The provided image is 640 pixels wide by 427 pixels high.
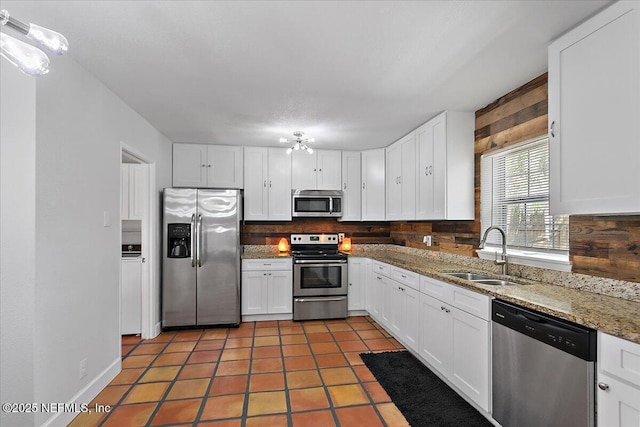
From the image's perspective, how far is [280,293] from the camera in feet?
14.5

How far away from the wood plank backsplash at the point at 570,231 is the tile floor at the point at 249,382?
136 cm

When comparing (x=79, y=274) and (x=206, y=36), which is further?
(x=79, y=274)

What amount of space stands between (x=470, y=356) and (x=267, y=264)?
2766 millimetres

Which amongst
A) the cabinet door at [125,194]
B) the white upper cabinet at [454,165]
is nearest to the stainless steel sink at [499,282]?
the white upper cabinet at [454,165]

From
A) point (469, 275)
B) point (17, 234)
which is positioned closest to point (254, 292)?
point (469, 275)

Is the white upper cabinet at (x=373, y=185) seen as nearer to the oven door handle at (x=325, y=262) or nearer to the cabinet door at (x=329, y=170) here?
the cabinet door at (x=329, y=170)

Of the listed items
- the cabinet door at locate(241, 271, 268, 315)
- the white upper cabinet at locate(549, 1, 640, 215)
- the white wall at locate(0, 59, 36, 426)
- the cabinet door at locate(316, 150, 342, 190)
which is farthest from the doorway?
the white upper cabinet at locate(549, 1, 640, 215)

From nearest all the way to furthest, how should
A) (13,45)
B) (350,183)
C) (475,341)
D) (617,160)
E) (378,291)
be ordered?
(13,45)
(617,160)
(475,341)
(378,291)
(350,183)

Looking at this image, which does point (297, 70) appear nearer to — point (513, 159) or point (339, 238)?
point (513, 159)

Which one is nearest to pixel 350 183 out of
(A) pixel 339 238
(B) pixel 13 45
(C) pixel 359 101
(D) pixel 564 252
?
(A) pixel 339 238

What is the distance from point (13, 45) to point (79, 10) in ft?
3.78

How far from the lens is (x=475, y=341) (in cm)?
223

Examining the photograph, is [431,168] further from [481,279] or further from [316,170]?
[316,170]

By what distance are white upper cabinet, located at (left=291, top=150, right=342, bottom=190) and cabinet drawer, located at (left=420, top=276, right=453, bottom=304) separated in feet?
7.52
